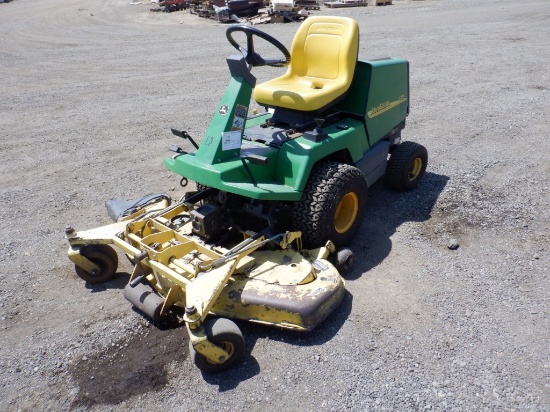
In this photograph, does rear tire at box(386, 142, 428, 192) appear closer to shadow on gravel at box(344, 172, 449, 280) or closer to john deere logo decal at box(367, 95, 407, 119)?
shadow on gravel at box(344, 172, 449, 280)

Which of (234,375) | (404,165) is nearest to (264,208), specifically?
(234,375)

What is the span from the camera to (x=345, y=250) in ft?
12.5

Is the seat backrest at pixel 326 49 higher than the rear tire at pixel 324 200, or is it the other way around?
the seat backrest at pixel 326 49

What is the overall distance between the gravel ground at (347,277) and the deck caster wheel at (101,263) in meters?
0.11

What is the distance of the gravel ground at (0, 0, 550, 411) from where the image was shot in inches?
113

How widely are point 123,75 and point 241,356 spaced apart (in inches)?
359

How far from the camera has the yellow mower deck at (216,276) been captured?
302 cm

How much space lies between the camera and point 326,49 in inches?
169

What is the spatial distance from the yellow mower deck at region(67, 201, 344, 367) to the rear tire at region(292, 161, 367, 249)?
0.10m

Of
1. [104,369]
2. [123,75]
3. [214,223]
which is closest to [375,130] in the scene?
[214,223]

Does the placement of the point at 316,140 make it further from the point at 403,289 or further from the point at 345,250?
the point at 403,289

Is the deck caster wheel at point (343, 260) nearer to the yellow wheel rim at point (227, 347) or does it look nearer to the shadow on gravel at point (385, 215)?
the shadow on gravel at point (385, 215)

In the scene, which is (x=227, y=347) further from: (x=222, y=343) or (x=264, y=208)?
(x=264, y=208)

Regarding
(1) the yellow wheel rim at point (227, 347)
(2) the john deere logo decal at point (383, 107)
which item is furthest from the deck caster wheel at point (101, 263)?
(2) the john deere logo decal at point (383, 107)
